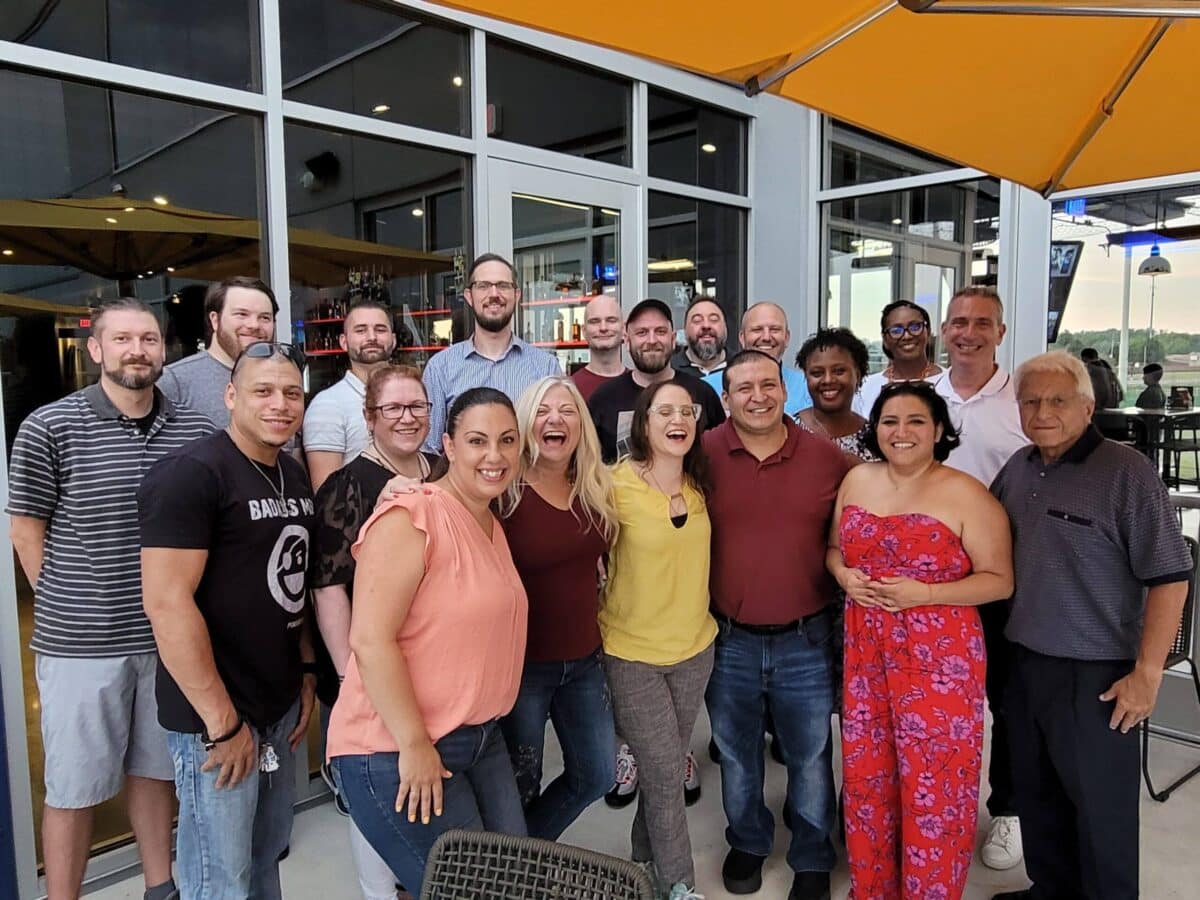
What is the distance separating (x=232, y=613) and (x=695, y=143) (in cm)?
435

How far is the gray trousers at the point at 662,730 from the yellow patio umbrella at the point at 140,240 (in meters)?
2.18

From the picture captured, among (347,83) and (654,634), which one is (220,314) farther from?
(654,634)

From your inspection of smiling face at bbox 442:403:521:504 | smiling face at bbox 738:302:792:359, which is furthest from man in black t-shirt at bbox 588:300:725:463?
smiling face at bbox 442:403:521:504

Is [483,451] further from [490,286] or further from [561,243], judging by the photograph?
[561,243]

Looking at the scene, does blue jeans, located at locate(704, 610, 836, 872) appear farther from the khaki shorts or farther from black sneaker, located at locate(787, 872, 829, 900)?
the khaki shorts

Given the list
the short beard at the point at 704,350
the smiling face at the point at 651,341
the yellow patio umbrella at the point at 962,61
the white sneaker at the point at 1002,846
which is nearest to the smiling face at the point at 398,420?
the yellow patio umbrella at the point at 962,61

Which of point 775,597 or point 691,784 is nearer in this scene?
point 775,597

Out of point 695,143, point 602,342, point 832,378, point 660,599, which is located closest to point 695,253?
point 695,143

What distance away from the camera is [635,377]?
3.25 m

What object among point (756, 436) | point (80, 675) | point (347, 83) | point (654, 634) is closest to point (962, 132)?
point (756, 436)

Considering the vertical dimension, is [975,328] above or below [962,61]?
below

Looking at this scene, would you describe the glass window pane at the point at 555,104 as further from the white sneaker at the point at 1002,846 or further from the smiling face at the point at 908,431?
the white sneaker at the point at 1002,846

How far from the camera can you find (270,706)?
1910 mm

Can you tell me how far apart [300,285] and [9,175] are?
1035 mm
